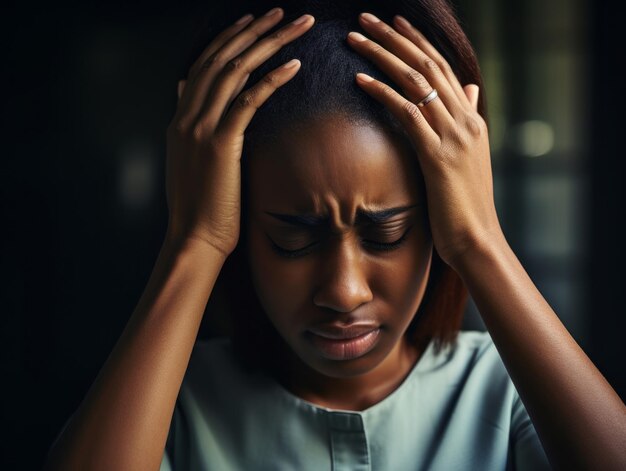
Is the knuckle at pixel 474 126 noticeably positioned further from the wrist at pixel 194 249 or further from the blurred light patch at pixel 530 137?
the blurred light patch at pixel 530 137

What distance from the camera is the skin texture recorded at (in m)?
0.78

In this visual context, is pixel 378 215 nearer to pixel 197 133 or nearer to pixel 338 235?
pixel 338 235

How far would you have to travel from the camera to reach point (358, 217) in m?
0.79

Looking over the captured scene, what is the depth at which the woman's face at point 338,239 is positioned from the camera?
779 mm

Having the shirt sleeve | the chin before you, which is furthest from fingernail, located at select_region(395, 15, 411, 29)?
the shirt sleeve

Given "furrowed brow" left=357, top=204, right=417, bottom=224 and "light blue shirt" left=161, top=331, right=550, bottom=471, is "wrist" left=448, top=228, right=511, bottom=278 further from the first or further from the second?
"light blue shirt" left=161, top=331, right=550, bottom=471

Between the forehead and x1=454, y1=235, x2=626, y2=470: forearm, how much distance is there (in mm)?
143

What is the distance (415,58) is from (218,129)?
0.89 ft

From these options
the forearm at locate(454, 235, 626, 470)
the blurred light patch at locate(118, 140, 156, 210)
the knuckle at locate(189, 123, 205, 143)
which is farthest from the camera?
the blurred light patch at locate(118, 140, 156, 210)

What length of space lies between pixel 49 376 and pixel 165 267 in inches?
70.1

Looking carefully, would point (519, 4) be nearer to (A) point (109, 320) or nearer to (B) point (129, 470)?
(A) point (109, 320)

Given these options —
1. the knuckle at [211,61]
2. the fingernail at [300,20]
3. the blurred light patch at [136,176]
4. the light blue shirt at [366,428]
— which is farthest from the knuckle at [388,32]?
the blurred light patch at [136,176]

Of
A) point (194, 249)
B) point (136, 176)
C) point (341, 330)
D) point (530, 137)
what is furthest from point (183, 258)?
point (530, 137)

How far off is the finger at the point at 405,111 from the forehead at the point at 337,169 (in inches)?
1.0
